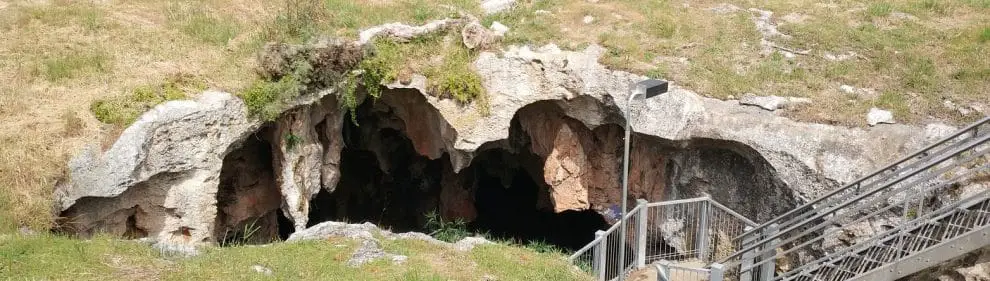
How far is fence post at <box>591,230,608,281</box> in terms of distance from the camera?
12508 millimetres

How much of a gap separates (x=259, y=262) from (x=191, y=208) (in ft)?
10.3

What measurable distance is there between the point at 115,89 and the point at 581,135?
9.39 metres

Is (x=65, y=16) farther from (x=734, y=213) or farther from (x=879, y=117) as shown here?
(x=879, y=117)

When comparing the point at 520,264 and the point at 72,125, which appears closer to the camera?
the point at 72,125

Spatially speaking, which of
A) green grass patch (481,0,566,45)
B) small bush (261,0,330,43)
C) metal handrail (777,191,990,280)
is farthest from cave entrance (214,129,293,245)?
metal handrail (777,191,990,280)

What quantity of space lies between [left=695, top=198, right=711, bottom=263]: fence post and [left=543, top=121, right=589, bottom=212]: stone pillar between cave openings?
3467 millimetres

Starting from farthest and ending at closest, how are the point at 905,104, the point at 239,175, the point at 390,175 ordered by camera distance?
1. the point at 390,175
2. the point at 239,175
3. the point at 905,104

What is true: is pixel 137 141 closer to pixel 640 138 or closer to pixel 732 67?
pixel 640 138

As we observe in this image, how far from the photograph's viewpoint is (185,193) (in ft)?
43.8

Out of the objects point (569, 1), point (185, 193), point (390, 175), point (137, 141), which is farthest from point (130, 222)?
point (569, 1)

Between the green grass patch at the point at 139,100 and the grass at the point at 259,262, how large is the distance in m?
2.31

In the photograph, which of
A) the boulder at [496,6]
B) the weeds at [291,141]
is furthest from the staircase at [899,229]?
the boulder at [496,6]

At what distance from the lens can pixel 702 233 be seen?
1391 centimetres

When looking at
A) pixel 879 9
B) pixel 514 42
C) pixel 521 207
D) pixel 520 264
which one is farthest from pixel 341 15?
pixel 879 9
